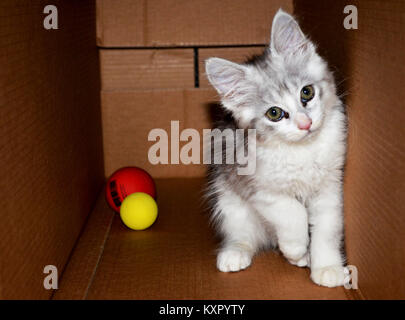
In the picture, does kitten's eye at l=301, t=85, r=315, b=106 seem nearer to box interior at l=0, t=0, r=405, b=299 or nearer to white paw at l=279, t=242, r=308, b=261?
box interior at l=0, t=0, r=405, b=299

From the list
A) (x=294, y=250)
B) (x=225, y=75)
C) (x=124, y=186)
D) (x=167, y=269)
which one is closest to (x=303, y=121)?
(x=225, y=75)

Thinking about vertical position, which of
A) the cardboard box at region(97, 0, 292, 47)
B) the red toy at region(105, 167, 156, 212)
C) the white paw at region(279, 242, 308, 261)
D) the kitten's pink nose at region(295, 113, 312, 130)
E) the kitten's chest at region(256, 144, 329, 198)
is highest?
the cardboard box at region(97, 0, 292, 47)

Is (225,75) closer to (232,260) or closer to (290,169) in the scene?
(290,169)

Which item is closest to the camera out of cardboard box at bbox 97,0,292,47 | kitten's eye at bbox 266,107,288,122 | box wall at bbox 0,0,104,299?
box wall at bbox 0,0,104,299

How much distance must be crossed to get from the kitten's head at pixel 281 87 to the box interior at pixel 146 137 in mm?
127

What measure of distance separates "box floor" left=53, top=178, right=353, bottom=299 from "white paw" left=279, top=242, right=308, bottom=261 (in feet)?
0.26

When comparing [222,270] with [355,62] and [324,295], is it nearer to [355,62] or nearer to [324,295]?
[324,295]

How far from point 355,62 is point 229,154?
2.07 ft

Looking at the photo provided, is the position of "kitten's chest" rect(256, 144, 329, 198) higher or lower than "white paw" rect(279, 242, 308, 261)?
higher

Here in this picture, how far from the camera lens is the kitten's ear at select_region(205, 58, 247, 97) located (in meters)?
1.86

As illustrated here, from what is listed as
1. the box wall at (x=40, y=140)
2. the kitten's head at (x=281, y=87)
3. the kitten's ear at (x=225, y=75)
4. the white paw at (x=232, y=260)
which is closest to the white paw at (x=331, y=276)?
the white paw at (x=232, y=260)

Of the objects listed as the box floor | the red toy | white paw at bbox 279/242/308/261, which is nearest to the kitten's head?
white paw at bbox 279/242/308/261

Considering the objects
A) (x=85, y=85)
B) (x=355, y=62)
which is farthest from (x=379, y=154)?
(x=85, y=85)

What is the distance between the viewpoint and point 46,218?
1.80 metres
